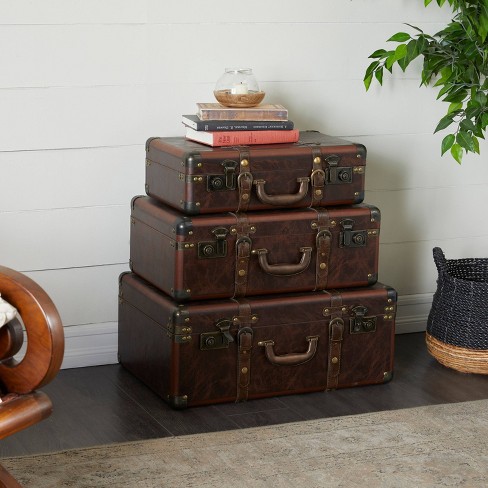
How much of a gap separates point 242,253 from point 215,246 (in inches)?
3.4

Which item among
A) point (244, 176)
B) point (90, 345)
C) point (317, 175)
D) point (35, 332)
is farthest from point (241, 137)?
point (35, 332)

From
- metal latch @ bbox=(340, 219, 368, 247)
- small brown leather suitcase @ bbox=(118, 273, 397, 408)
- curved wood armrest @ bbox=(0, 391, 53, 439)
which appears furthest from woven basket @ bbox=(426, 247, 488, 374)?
curved wood armrest @ bbox=(0, 391, 53, 439)

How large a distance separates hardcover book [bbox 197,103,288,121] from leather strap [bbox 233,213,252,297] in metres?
0.29

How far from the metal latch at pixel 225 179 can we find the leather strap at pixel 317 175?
0.25 m

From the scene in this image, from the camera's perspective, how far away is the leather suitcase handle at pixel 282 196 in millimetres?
2889

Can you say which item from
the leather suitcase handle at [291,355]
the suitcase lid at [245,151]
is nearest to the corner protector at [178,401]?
the leather suitcase handle at [291,355]

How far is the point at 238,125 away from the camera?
9.64ft

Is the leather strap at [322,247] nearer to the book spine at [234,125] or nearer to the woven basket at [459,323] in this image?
the book spine at [234,125]

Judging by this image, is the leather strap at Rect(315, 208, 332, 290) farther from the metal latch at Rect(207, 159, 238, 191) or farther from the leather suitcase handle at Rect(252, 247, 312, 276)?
the metal latch at Rect(207, 159, 238, 191)

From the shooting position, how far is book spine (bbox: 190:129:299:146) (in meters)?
2.91

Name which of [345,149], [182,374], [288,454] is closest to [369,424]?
[288,454]

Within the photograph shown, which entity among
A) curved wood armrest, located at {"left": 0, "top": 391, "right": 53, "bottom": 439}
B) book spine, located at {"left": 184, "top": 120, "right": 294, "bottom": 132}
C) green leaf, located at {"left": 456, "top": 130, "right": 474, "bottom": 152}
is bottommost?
curved wood armrest, located at {"left": 0, "top": 391, "right": 53, "bottom": 439}

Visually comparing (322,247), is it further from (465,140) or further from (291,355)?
A: (465,140)

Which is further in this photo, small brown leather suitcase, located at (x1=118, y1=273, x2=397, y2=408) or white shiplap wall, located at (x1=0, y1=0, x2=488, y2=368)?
white shiplap wall, located at (x1=0, y1=0, x2=488, y2=368)
